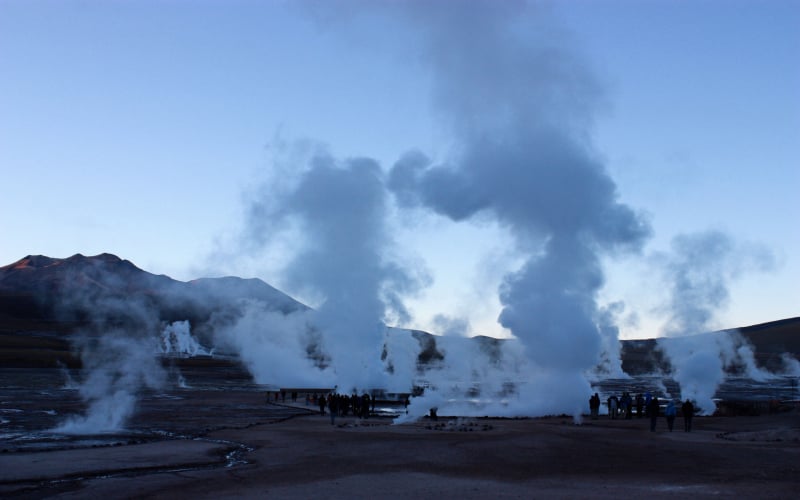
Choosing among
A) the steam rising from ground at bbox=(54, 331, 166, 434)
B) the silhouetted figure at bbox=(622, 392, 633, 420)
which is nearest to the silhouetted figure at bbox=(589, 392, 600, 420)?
the silhouetted figure at bbox=(622, 392, 633, 420)

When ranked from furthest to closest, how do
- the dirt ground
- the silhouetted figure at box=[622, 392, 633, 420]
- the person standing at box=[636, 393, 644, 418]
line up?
1. the person standing at box=[636, 393, 644, 418]
2. the silhouetted figure at box=[622, 392, 633, 420]
3. the dirt ground

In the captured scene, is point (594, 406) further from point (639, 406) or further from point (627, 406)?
point (639, 406)

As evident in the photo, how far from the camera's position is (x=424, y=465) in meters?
22.9

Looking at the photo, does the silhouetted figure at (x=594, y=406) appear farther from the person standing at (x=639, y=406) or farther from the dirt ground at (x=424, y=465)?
the dirt ground at (x=424, y=465)

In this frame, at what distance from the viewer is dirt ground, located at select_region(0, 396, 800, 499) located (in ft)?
60.0

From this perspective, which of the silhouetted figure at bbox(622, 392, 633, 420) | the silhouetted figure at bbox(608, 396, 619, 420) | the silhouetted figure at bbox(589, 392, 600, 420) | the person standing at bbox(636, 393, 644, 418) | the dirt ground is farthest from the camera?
the person standing at bbox(636, 393, 644, 418)

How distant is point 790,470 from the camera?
20969mm

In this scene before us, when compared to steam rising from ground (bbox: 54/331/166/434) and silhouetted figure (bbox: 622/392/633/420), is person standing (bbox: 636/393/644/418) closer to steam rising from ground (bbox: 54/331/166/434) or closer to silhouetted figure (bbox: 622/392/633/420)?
silhouetted figure (bbox: 622/392/633/420)

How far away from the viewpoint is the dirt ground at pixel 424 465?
18.3 meters

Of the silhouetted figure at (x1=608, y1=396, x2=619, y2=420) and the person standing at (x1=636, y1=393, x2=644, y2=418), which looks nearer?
the silhouetted figure at (x1=608, y1=396, x2=619, y2=420)

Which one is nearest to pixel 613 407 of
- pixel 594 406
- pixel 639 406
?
pixel 594 406

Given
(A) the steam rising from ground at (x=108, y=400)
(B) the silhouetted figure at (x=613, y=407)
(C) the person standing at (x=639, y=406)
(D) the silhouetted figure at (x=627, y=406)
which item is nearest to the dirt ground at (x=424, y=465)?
(A) the steam rising from ground at (x=108, y=400)

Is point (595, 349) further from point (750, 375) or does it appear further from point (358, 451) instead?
point (750, 375)

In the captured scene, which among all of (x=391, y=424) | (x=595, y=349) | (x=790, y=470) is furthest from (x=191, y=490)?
(x=595, y=349)
